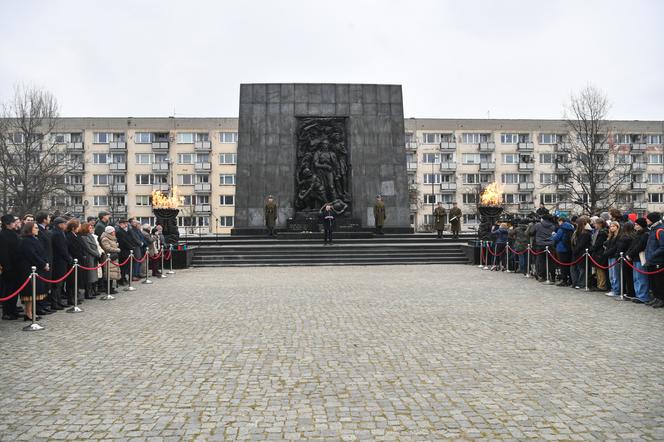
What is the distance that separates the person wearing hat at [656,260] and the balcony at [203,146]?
201 feet

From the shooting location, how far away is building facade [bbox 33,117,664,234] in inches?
2667

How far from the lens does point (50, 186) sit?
118 ft

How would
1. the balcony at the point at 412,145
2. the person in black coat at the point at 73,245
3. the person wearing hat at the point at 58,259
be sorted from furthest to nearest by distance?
the balcony at the point at 412,145 < the person in black coat at the point at 73,245 < the person wearing hat at the point at 58,259

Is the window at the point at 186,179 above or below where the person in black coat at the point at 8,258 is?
above

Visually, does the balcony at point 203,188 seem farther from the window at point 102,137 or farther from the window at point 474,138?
the window at point 474,138

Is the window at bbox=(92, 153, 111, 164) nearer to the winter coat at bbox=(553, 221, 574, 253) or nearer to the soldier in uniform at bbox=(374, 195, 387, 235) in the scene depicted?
the soldier in uniform at bbox=(374, 195, 387, 235)

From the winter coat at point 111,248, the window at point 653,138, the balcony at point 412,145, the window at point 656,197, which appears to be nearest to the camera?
the winter coat at point 111,248

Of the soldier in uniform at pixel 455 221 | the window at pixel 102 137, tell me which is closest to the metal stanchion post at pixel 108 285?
the soldier in uniform at pixel 455 221

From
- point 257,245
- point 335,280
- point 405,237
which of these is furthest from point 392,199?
point 335,280

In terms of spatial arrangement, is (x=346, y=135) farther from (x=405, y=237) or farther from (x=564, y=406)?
(x=564, y=406)

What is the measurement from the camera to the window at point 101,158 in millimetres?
68312

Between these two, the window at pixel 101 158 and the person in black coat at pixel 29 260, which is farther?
the window at pixel 101 158

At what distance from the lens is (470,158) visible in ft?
235

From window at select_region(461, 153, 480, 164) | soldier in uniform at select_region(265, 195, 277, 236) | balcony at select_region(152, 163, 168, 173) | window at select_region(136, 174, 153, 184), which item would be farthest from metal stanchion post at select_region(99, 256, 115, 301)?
window at select_region(461, 153, 480, 164)
